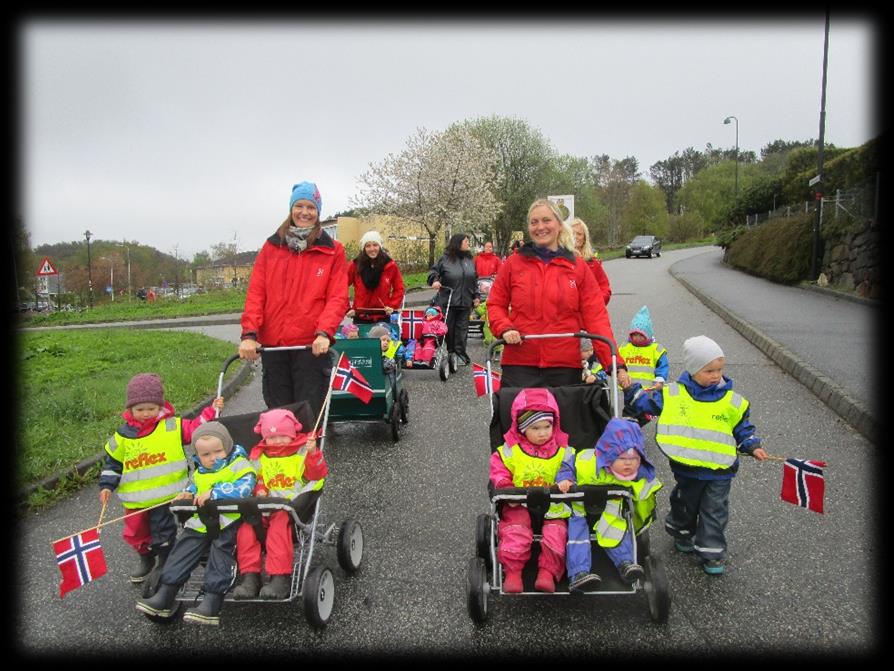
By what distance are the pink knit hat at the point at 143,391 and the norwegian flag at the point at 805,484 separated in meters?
3.68

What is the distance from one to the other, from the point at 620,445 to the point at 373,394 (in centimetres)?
326

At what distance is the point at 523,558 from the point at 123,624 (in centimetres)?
218

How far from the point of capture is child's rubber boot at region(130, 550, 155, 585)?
3775mm

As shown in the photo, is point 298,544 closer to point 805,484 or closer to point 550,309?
point 550,309

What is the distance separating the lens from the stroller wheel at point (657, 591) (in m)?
3.12

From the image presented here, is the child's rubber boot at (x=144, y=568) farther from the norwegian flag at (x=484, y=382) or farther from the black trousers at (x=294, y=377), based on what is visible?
the norwegian flag at (x=484, y=382)

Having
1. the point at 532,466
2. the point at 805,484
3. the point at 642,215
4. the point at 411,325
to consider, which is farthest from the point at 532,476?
the point at 642,215

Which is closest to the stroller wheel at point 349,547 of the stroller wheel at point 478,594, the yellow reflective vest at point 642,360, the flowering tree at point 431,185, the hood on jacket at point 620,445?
the stroller wheel at point 478,594

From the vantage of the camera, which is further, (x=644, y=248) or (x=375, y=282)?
(x=644, y=248)

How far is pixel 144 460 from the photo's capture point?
3637mm

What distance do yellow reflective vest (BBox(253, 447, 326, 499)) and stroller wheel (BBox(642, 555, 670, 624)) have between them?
1843 millimetres

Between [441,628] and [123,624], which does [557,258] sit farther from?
[123,624]

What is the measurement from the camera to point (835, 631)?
3129 millimetres

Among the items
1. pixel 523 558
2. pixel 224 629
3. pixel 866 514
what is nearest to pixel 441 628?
pixel 523 558
